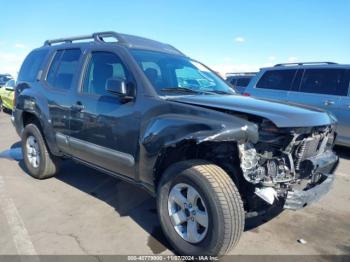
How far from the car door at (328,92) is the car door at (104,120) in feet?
16.4

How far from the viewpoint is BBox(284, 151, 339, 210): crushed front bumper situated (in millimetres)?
2893

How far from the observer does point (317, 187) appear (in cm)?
313

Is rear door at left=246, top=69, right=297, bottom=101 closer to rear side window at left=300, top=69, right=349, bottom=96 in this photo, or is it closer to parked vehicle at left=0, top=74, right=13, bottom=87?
rear side window at left=300, top=69, right=349, bottom=96

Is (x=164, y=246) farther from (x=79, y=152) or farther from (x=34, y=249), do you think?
(x=79, y=152)

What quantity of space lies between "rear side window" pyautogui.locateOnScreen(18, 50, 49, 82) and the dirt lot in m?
1.64

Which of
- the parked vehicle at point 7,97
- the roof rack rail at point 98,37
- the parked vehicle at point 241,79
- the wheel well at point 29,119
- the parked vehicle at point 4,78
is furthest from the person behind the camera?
the parked vehicle at point 4,78

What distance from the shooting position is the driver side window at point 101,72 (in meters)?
3.93

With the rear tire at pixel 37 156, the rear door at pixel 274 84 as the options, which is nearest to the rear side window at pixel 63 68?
the rear tire at pixel 37 156

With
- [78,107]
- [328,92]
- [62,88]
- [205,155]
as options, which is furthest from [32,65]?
[328,92]

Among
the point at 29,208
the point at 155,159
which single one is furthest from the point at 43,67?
the point at 155,159

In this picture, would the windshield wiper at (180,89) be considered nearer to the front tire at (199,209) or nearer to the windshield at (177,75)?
the windshield at (177,75)

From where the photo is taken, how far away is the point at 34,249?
3.25 metres

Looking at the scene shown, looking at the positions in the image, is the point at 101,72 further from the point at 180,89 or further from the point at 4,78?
the point at 4,78

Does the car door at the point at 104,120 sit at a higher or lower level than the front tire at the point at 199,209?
higher
